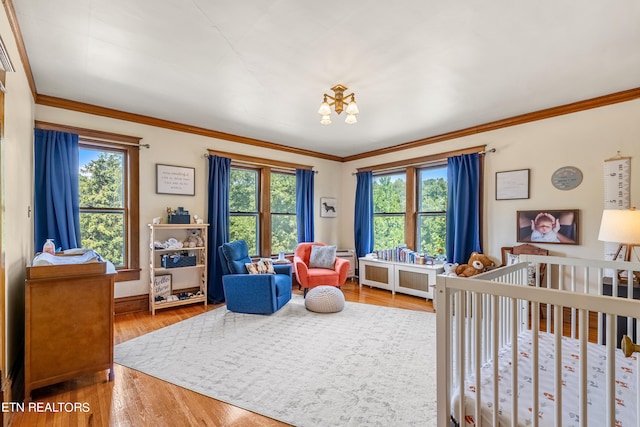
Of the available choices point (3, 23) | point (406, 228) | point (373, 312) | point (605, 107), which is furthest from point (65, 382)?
point (605, 107)

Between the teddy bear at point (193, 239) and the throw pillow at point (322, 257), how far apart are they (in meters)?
1.74

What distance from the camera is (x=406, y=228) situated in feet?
17.2

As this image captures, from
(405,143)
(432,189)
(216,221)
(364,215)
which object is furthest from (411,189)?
(216,221)

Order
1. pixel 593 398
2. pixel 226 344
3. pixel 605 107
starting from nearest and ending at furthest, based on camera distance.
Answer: pixel 593 398 < pixel 226 344 < pixel 605 107

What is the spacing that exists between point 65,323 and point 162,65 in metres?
2.13

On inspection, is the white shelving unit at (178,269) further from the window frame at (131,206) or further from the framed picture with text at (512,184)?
the framed picture with text at (512,184)

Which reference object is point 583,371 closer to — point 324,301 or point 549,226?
point 324,301

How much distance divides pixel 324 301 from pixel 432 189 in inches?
102

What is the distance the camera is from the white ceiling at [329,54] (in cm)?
190

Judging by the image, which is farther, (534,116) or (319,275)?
(319,275)

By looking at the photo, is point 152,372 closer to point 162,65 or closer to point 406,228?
point 162,65

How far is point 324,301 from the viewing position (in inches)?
152

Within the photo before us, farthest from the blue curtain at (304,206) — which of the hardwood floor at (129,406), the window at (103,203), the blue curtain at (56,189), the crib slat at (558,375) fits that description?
the crib slat at (558,375)

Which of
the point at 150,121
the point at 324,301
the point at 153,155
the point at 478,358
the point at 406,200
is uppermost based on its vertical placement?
the point at 150,121
